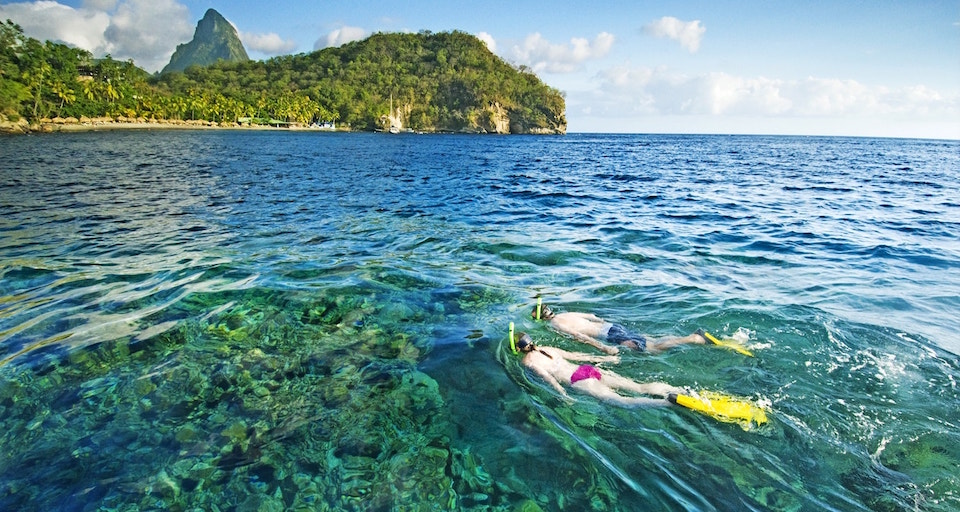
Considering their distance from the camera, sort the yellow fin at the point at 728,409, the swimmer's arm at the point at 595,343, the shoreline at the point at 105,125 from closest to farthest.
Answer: the yellow fin at the point at 728,409
the swimmer's arm at the point at 595,343
the shoreline at the point at 105,125

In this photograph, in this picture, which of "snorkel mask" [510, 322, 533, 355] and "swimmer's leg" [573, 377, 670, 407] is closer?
"swimmer's leg" [573, 377, 670, 407]

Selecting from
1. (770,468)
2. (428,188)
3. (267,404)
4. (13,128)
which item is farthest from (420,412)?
(13,128)

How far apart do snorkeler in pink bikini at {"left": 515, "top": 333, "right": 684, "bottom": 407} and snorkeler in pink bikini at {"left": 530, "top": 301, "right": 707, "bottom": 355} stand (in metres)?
0.47

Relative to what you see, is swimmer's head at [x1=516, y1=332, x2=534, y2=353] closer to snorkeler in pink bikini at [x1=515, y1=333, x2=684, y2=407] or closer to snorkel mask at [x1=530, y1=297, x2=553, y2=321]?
snorkeler in pink bikini at [x1=515, y1=333, x2=684, y2=407]

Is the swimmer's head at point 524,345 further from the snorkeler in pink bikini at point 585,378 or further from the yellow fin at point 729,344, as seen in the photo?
the yellow fin at point 729,344

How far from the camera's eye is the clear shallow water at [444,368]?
4703 millimetres

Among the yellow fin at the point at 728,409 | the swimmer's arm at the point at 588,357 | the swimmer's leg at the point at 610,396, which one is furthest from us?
the swimmer's arm at the point at 588,357

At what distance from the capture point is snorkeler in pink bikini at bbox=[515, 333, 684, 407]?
6371mm

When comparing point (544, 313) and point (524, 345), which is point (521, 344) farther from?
point (544, 313)

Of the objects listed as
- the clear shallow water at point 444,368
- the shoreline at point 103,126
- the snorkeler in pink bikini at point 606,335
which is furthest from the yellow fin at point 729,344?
the shoreline at point 103,126

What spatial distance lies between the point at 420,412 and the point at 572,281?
641 centimetres

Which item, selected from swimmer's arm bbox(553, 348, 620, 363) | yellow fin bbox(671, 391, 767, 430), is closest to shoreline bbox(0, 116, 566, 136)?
swimmer's arm bbox(553, 348, 620, 363)

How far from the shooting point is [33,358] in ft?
22.4

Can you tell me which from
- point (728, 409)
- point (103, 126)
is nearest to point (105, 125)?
point (103, 126)
